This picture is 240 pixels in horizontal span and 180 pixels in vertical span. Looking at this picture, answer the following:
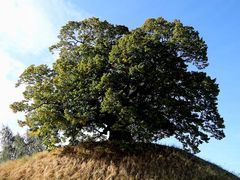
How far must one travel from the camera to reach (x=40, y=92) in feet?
115

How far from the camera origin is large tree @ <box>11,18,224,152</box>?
32.9m

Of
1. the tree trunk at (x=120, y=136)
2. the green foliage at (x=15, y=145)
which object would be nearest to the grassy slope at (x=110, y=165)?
the tree trunk at (x=120, y=136)

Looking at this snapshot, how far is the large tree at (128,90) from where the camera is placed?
32.9 m

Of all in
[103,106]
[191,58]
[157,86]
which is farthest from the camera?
[191,58]

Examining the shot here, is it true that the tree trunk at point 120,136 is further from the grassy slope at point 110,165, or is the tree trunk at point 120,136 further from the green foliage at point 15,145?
the green foliage at point 15,145

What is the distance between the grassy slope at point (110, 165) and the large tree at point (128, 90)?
52.7 inches

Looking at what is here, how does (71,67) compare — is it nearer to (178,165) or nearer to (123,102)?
(123,102)

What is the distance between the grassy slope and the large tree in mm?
1339

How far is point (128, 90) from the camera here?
3453 cm

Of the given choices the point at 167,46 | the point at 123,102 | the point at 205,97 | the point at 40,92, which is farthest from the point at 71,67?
the point at 205,97

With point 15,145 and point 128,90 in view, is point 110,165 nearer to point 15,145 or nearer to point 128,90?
point 128,90

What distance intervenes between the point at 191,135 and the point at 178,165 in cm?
263

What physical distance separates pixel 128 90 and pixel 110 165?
19.3ft

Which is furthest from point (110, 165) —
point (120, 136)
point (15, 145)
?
point (15, 145)
